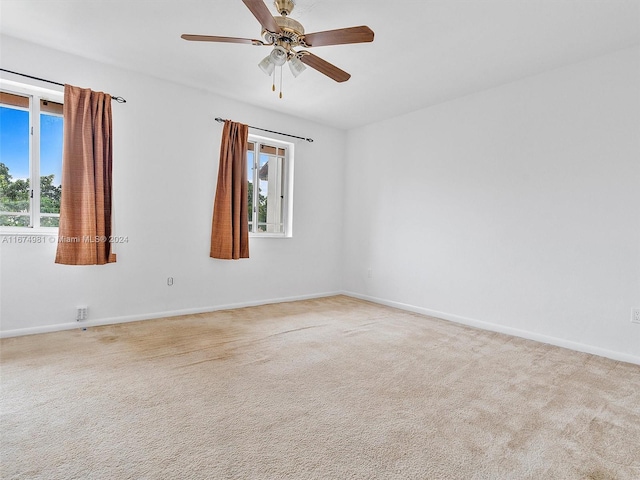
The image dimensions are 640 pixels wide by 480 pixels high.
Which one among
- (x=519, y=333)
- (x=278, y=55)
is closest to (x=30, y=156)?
(x=278, y=55)

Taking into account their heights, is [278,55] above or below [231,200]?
above

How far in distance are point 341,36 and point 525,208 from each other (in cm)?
261

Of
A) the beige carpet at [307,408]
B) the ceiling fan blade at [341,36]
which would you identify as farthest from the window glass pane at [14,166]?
the ceiling fan blade at [341,36]

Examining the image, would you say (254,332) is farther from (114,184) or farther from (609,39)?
(609,39)

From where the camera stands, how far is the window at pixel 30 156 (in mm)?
3096

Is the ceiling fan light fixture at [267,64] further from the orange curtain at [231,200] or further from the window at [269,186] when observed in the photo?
the window at [269,186]

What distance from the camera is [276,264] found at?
16.0 ft

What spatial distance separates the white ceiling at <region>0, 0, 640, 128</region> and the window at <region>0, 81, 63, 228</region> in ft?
1.75

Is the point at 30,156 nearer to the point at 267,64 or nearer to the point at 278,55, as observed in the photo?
the point at 267,64

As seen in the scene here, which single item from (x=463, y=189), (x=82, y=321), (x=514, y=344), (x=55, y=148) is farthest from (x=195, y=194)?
(x=514, y=344)

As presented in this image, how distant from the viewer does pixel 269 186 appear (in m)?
4.92

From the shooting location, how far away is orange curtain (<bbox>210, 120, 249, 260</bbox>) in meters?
4.16

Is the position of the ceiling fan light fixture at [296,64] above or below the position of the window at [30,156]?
above

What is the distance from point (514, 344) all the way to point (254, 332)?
8.39ft
